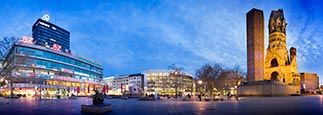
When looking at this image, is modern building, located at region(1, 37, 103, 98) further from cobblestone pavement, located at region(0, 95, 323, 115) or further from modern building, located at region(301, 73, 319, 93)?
modern building, located at region(301, 73, 319, 93)

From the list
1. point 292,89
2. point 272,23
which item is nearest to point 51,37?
point 272,23

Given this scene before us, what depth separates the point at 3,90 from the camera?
341 feet

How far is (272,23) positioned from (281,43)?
8.26 m

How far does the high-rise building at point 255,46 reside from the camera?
77312mm

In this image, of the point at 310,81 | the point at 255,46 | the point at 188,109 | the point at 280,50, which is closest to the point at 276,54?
the point at 280,50

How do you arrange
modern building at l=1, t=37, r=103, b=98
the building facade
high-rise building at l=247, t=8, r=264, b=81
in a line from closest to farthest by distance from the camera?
high-rise building at l=247, t=8, r=264, b=81 < the building facade < modern building at l=1, t=37, r=103, b=98

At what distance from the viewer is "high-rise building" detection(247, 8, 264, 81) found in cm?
7731

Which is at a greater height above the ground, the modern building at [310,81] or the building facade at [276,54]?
the building facade at [276,54]

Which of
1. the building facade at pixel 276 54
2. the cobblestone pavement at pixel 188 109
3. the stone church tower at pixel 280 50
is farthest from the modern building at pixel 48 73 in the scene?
the stone church tower at pixel 280 50

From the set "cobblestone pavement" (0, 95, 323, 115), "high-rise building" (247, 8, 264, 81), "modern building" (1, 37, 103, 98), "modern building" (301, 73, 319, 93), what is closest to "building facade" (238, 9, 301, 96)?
"high-rise building" (247, 8, 264, 81)

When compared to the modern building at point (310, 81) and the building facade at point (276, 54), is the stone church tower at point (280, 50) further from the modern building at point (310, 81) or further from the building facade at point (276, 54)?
the modern building at point (310, 81)

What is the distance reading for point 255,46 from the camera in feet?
256

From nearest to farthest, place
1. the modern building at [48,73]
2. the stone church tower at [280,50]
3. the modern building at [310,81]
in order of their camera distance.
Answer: the stone church tower at [280,50], the modern building at [48,73], the modern building at [310,81]

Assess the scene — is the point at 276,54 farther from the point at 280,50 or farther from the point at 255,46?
the point at 255,46
